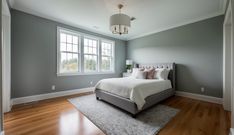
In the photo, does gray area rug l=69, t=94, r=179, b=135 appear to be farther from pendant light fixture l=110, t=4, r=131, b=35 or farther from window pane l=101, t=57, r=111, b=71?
window pane l=101, t=57, r=111, b=71

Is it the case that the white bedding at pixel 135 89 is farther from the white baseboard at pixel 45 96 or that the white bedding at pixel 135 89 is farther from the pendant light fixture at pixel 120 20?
the white baseboard at pixel 45 96

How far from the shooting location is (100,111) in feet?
7.73

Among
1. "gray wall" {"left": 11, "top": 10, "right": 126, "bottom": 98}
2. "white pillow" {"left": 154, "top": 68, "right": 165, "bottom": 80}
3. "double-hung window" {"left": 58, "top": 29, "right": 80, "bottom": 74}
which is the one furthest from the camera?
"double-hung window" {"left": 58, "top": 29, "right": 80, "bottom": 74}

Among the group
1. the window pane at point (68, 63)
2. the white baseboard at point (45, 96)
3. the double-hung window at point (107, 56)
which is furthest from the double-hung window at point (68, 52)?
the double-hung window at point (107, 56)

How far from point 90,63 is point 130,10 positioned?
2618 mm

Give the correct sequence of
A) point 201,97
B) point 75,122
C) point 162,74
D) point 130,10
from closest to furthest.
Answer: point 75,122 < point 130,10 < point 201,97 < point 162,74

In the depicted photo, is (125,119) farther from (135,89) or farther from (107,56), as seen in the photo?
(107,56)

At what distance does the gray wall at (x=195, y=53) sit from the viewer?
2885 mm

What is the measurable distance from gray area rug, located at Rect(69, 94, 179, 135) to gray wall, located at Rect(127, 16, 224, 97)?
1.53 metres

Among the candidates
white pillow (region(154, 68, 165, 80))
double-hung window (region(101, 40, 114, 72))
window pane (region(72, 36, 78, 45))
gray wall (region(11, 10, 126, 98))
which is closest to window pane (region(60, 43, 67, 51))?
gray wall (region(11, 10, 126, 98))

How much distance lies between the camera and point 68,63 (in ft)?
12.3

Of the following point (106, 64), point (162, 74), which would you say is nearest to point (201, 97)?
point (162, 74)

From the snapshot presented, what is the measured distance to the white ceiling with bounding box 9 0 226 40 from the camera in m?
2.40

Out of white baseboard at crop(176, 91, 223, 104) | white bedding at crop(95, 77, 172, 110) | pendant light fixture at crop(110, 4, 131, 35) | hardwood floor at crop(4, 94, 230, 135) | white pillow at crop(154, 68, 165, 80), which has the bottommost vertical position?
hardwood floor at crop(4, 94, 230, 135)
